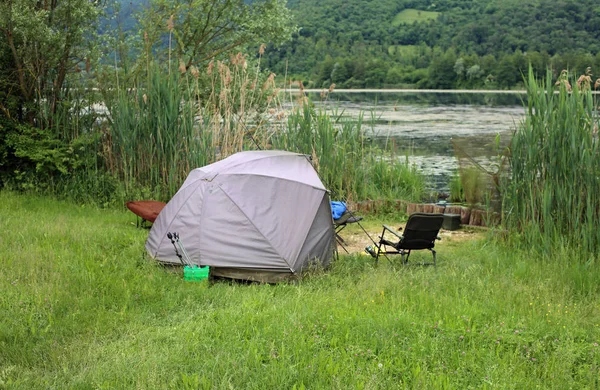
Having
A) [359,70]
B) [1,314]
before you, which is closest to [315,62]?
[359,70]

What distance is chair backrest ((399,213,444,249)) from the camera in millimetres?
6770

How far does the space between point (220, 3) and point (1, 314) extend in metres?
9.70

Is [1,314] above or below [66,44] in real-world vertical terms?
below

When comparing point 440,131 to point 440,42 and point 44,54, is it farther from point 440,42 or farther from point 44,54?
point 440,42

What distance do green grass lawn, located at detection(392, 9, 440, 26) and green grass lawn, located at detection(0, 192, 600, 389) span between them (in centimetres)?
5357

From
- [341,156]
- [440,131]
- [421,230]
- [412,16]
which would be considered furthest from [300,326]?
[412,16]

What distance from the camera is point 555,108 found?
24.1 feet

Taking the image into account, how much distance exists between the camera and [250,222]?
6547 millimetres

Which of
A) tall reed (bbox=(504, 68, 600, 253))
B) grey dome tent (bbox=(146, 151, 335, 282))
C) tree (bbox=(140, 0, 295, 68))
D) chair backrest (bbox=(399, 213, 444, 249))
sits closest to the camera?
grey dome tent (bbox=(146, 151, 335, 282))

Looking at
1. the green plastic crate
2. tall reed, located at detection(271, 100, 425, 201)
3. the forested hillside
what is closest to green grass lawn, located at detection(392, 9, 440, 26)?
the forested hillside

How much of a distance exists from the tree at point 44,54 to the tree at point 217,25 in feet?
7.38

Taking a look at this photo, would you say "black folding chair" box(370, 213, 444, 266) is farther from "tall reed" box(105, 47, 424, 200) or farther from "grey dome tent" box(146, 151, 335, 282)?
"tall reed" box(105, 47, 424, 200)

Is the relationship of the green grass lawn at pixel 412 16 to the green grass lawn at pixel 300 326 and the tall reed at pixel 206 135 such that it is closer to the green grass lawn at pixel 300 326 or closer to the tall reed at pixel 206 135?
the tall reed at pixel 206 135

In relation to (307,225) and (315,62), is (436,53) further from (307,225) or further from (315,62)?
(307,225)
